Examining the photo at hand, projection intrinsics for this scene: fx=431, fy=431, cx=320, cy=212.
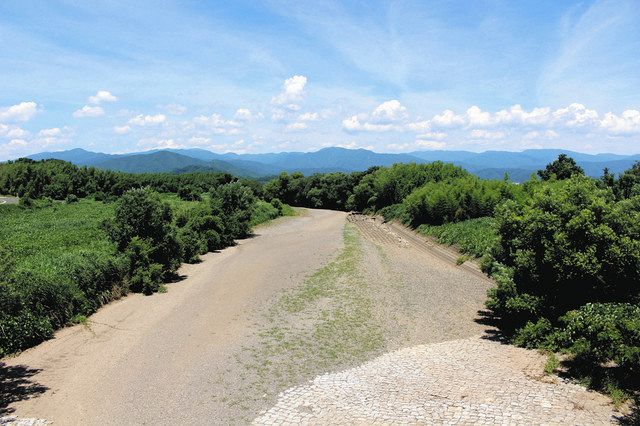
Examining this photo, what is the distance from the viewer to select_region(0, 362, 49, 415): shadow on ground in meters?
11.0

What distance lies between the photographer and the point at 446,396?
34.1 feet

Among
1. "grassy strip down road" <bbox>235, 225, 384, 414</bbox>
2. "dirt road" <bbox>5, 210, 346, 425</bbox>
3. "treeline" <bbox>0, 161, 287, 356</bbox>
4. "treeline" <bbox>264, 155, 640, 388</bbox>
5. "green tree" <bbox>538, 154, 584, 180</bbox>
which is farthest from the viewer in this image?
"green tree" <bbox>538, 154, 584, 180</bbox>

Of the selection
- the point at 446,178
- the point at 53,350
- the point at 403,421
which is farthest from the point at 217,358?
the point at 446,178

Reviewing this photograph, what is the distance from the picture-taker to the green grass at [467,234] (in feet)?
88.8

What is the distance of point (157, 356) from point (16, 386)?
12.1 feet

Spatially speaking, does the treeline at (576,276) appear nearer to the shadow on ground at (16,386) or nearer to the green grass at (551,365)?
the green grass at (551,365)

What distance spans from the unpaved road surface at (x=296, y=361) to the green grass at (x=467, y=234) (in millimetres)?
4005

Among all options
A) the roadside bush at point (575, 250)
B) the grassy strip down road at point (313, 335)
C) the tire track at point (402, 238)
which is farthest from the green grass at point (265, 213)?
the roadside bush at point (575, 250)

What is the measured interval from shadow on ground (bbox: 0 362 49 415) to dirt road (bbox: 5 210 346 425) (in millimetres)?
167

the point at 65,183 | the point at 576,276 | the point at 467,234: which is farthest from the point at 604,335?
the point at 65,183

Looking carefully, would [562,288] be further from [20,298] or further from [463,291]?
[20,298]

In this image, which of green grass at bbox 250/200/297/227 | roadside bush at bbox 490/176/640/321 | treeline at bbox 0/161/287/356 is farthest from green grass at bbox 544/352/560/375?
green grass at bbox 250/200/297/227

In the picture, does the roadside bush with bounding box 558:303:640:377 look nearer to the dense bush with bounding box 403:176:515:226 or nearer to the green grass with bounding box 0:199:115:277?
the green grass with bounding box 0:199:115:277

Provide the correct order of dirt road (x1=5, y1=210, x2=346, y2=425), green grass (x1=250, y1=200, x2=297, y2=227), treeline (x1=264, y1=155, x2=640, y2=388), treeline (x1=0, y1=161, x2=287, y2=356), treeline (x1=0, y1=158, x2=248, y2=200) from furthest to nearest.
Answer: treeline (x1=0, y1=158, x2=248, y2=200) → green grass (x1=250, y1=200, x2=297, y2=227) → treeline (x1=0, y1=161, x2=287, y2=356) → treeline (x1=264, y1=155, x2=640, y2=388) → dirt road (x1=5, y1=210, x2=346, y2=425)
